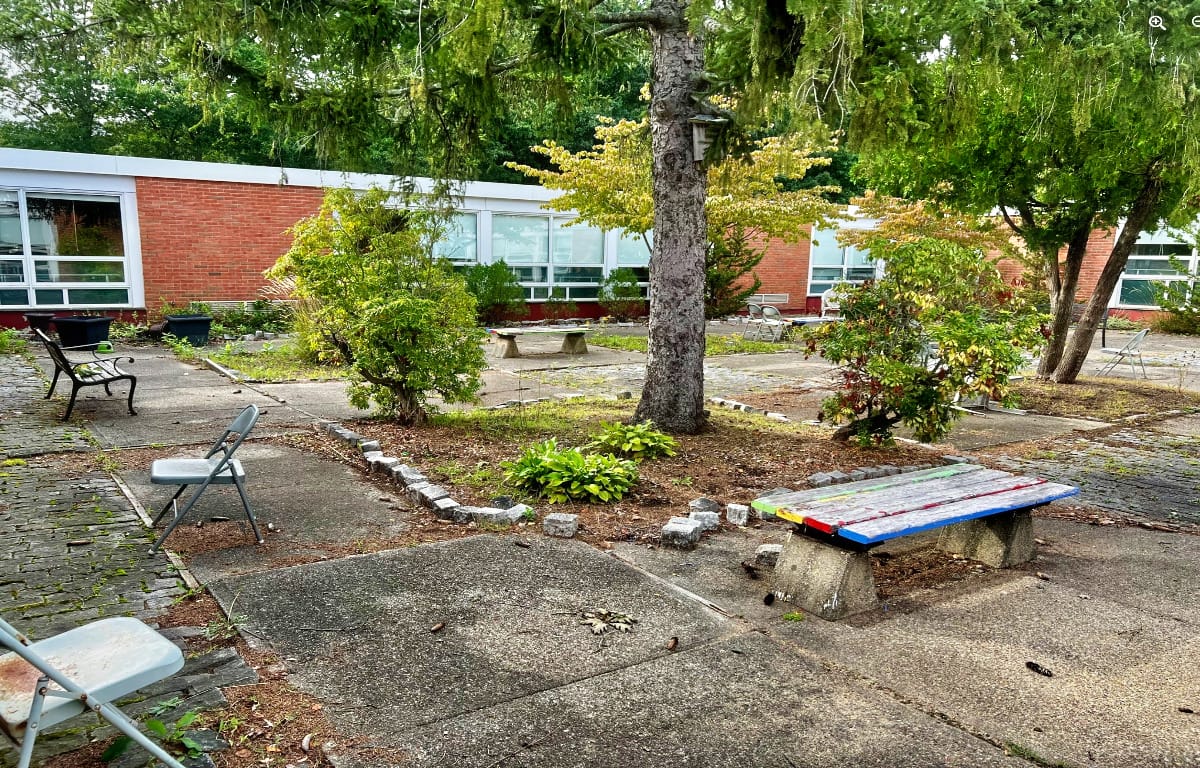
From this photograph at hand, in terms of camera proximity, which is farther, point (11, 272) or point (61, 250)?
point (61, 250)

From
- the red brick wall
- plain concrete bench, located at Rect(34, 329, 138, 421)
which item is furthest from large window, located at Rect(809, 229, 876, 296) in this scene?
plain concrete bench, located at Rect(34, 329, 138, 421)

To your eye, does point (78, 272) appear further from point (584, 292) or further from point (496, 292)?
point (584, 292)

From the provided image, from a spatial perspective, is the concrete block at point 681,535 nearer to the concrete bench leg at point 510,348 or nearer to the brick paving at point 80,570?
the brick paving at point 80,570

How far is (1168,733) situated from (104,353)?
14.7m

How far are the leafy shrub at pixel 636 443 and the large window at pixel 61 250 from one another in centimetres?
1379

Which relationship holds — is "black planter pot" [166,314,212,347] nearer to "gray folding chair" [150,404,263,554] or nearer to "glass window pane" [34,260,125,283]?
"glass window pane" [34,260,125,283]

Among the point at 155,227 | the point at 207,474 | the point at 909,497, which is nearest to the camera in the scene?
the point at 909,497

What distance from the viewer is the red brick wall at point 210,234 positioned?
16.3m

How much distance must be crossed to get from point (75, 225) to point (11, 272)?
144 cm

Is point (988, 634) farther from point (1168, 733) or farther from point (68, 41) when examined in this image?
point (68, 41)

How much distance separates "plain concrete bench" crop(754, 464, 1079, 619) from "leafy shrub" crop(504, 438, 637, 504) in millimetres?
1648

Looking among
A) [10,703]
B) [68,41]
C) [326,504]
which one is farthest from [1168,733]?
[68,41]

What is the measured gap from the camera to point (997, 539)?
466 cm

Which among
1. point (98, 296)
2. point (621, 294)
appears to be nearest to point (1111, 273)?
point (621, 294)
